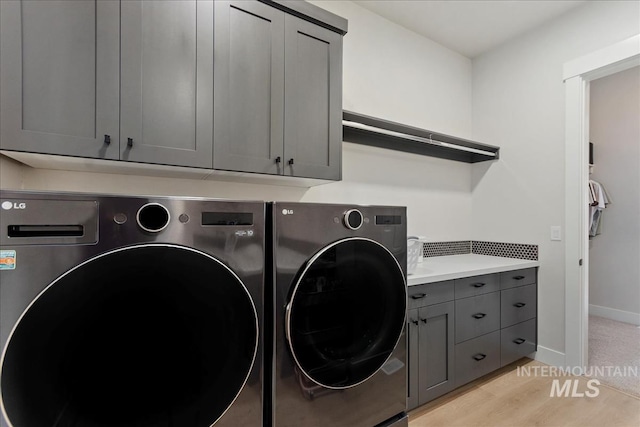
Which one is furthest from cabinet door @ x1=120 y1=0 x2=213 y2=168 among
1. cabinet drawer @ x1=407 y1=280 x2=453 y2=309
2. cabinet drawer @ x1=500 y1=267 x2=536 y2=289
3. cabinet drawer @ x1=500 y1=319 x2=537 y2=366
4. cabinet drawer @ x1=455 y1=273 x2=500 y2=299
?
cabinet drawer @ x1=500 y1=319 x2=537 y2=366

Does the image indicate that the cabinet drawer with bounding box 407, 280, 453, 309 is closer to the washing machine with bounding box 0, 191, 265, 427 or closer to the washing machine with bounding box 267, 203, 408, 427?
the washing machine with bounding box 267, 203, 408, 427

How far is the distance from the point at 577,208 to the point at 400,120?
5.03 ft

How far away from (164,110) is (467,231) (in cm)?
287

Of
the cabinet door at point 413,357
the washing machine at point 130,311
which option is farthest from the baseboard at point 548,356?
the washing machine at point 130,311

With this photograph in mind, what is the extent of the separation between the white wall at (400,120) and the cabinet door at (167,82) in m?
0.46

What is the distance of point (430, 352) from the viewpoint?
6.15ft

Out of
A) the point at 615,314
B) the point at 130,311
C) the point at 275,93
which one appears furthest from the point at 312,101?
the point at 615,314

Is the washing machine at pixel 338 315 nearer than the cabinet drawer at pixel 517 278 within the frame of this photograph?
Yes

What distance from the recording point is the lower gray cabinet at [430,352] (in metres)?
1.80

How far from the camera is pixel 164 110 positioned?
130 centimetres

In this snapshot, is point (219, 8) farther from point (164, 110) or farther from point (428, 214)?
point (428, 214)

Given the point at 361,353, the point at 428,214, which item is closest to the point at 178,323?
the point at 361,353

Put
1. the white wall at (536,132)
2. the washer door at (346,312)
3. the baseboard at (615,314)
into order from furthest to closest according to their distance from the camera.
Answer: the baseboard at (615,314), the white wall at (536,132), the washer door at (346,312)

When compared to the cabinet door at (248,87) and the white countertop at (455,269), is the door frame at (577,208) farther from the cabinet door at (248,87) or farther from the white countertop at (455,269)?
the cabinet door at (248,87)
